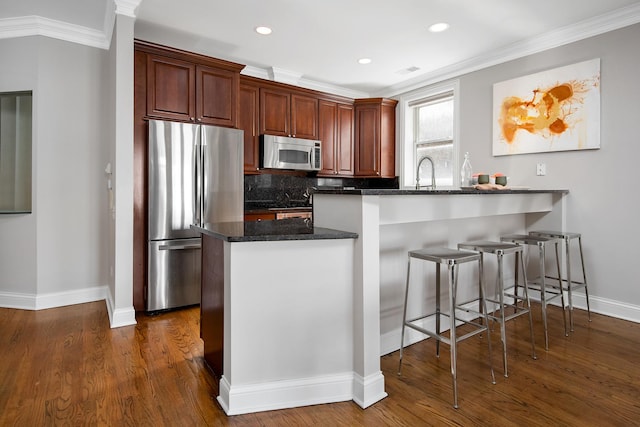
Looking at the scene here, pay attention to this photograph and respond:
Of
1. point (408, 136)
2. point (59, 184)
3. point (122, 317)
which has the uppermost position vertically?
point (408, 136)

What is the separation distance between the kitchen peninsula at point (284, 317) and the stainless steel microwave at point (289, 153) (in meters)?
2.55

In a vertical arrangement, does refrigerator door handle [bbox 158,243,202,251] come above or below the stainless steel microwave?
below

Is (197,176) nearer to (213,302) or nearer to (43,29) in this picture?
(213,302)

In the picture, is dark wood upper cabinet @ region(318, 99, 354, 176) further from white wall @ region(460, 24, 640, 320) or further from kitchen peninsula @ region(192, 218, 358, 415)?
kitchen peninsula @ region(192, 218, 358, 415)

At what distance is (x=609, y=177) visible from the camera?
3.15m

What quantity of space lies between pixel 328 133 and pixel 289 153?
2.49 feet

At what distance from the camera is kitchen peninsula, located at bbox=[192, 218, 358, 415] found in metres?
1.76

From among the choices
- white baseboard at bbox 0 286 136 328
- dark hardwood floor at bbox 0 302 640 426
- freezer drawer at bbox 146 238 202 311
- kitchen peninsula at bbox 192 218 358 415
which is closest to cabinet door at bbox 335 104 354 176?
freezer drawer at bbox 146 238 202 311

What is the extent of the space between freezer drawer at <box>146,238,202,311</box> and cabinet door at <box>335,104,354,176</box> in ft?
8.09

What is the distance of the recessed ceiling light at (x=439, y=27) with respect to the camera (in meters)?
3.33

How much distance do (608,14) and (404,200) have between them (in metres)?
2.71

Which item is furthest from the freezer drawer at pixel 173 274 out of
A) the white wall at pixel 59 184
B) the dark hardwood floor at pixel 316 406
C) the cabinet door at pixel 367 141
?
the cabinet door at pixel 367 141

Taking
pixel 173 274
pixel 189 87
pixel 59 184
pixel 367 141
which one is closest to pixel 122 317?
pixel 173 274

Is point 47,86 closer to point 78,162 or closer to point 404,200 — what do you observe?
point 78,162
